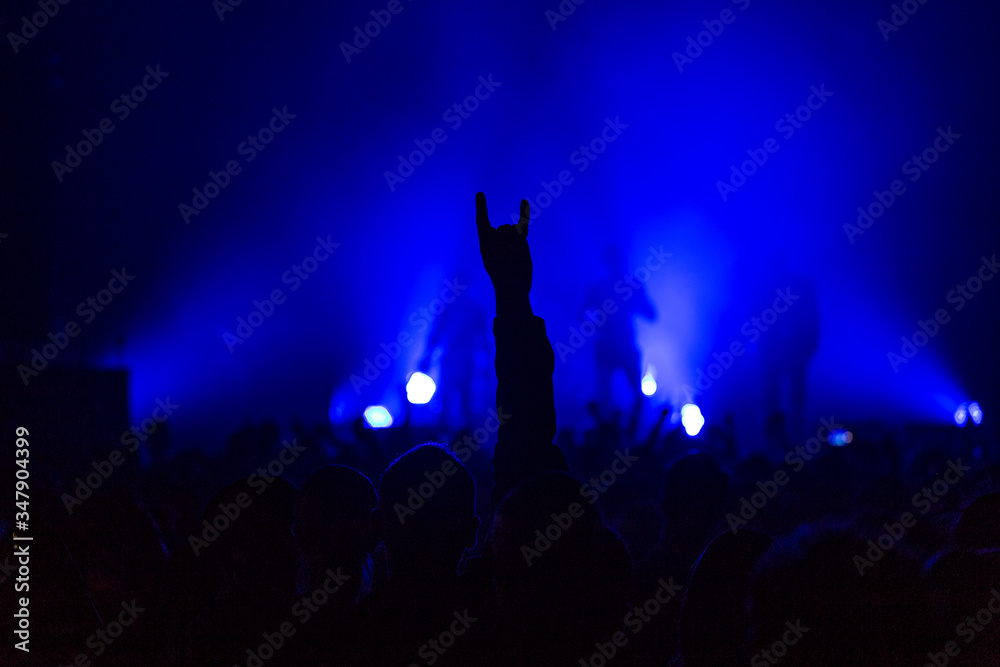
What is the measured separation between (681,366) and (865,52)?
18.7 feet

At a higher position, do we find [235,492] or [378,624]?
[235,492]

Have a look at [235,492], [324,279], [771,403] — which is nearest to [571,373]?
[771,403]

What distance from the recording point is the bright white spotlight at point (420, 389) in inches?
419

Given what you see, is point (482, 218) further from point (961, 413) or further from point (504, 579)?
point (961, 413)

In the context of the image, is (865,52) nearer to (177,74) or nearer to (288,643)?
(177,74)

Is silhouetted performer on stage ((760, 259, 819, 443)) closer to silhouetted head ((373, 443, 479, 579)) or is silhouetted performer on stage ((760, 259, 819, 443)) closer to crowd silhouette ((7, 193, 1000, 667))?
crowd silhouette ((7, 193, 1000, 667))

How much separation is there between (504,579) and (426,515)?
0.37 meters

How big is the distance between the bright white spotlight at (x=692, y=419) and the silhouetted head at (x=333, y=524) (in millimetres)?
7390

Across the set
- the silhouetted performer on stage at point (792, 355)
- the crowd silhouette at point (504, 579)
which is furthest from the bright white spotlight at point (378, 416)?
the crowd silhouette at point (504, 579)

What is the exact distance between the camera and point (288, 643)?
216cm

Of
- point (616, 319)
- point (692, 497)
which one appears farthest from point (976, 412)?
point (692, 497)

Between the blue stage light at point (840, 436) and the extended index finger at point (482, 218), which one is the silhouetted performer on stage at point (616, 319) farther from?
the extended index finger at point (482, 218)

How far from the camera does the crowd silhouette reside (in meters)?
1.80

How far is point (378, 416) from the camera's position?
394 inches
